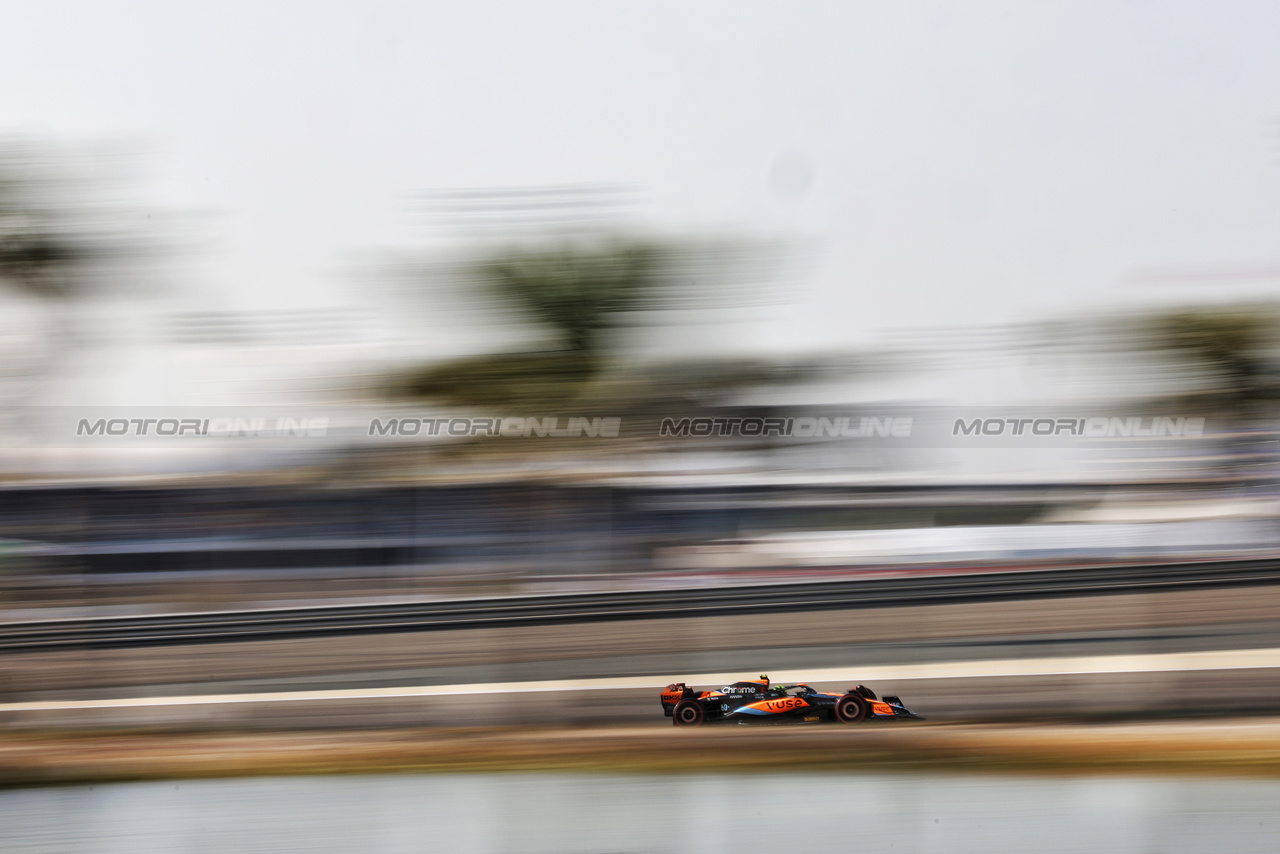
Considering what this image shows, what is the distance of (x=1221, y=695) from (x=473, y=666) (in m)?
2.60

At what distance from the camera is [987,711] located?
2.97 metres

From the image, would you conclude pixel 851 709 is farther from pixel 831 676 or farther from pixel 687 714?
pixel 687 714

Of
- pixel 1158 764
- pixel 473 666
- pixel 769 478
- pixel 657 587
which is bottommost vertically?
pixel 1158 764

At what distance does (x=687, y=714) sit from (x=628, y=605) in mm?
429

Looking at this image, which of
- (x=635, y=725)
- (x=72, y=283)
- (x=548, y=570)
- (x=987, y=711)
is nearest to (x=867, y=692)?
(x=987, y=711)

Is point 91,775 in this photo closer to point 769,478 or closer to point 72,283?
point 72,283

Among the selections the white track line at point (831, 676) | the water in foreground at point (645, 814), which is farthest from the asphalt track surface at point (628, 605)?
the water in foreground at point (645, 814)

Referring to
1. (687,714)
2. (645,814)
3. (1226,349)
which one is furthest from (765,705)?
(1226,349)

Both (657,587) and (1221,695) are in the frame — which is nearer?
(657,587)

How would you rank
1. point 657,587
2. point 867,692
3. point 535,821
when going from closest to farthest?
point 535,821, point 657,587, point 867,692

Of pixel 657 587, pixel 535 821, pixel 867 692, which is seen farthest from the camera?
pixel 867 692

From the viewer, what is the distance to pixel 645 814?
2523mm

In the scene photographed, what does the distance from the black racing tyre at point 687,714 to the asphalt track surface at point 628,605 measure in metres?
0.32

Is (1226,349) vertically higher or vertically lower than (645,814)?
higher
